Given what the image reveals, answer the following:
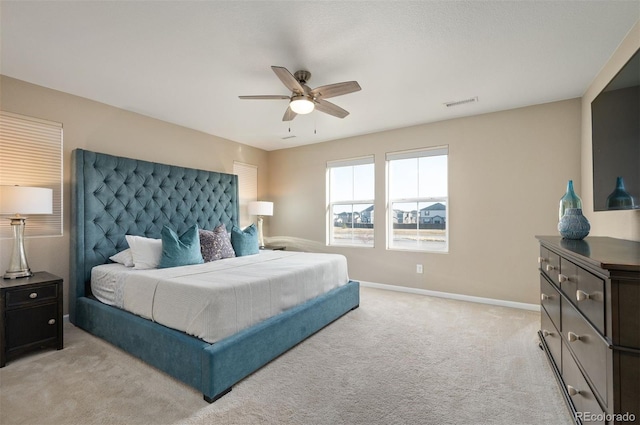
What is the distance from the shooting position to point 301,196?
5406 mm

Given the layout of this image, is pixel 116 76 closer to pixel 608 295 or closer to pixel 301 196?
pixel 301 196

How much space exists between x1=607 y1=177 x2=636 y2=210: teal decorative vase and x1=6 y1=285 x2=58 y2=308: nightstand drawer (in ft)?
14.2

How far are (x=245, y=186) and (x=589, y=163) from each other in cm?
480

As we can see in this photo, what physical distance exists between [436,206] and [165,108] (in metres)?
3.87

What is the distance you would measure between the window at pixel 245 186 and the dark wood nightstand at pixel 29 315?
9.55ft

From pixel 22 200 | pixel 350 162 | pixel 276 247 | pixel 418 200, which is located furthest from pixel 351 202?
pixel 22 200

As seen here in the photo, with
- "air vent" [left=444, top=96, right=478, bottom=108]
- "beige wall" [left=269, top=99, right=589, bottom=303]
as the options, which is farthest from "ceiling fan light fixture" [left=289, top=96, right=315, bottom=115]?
"beige wall" [left=269, top=99, right=589, bottom=303]

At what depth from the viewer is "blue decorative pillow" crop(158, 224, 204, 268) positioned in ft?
9.74

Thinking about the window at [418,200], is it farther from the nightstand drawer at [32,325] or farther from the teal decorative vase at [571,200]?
the nightstand drawer at [32,325]

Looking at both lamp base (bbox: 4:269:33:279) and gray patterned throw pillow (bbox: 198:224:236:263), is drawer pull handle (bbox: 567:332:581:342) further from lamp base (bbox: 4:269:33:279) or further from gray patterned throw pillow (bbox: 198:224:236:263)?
lamp base (bbox: 4:269:33:279)

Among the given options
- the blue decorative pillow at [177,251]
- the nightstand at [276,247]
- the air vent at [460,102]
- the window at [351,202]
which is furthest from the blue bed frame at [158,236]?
the air vent at [460,102]

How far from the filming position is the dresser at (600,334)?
1.08m

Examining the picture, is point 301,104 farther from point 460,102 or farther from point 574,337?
point 574,337

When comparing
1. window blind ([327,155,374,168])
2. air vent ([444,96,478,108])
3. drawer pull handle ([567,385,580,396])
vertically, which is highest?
air vent ([444,96,478,108])
